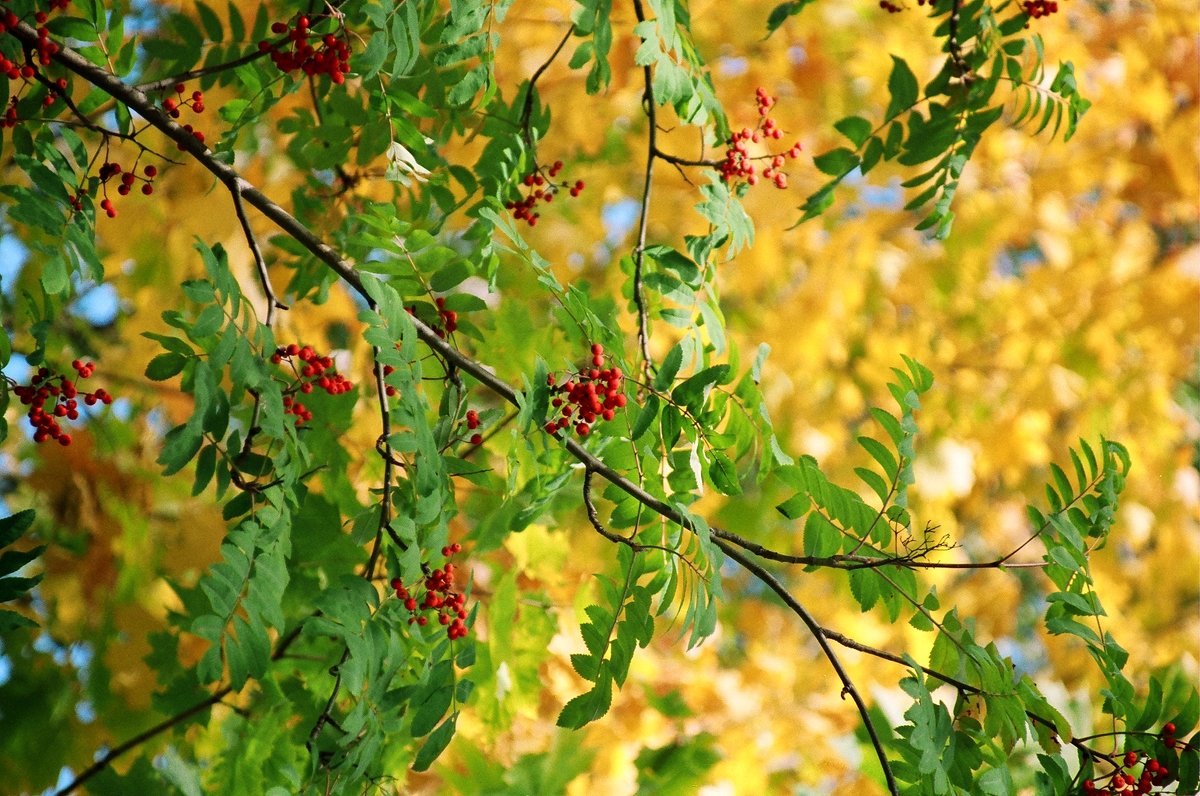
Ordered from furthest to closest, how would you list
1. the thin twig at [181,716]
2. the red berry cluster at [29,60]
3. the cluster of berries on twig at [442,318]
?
1. the thin twig at [181,716]
2. the cluster of berries on twig at [442,318]
3. the red berry cluster at [29,60]

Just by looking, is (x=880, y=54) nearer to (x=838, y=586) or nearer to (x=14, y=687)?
(x=838, y=586)

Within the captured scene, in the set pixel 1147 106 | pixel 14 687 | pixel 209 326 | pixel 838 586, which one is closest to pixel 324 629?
pixel 209 326

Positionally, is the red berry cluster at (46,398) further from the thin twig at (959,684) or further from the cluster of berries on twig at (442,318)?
the thin twig at (959,684)

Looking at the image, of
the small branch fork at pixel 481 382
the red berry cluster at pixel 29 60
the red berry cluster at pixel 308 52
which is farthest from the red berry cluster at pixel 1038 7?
the red berry cluster at pixel 29 60

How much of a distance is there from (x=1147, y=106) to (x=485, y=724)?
2.39m

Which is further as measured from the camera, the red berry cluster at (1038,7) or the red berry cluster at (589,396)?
the red berry cluster at (1038,7)

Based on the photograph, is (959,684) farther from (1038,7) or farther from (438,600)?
(1038,7)

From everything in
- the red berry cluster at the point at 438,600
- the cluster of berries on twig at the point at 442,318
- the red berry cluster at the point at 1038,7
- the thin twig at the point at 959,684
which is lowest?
the thin twig at the point at 959,684

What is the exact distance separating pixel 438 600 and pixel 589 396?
0.17 metres

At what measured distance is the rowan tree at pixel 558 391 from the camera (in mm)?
769

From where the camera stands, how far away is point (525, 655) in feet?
3.88

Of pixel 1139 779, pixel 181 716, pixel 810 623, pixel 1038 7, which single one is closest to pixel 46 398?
pixel 181 716

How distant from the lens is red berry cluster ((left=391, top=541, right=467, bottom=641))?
777mm

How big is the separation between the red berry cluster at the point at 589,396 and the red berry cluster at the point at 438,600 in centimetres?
13
